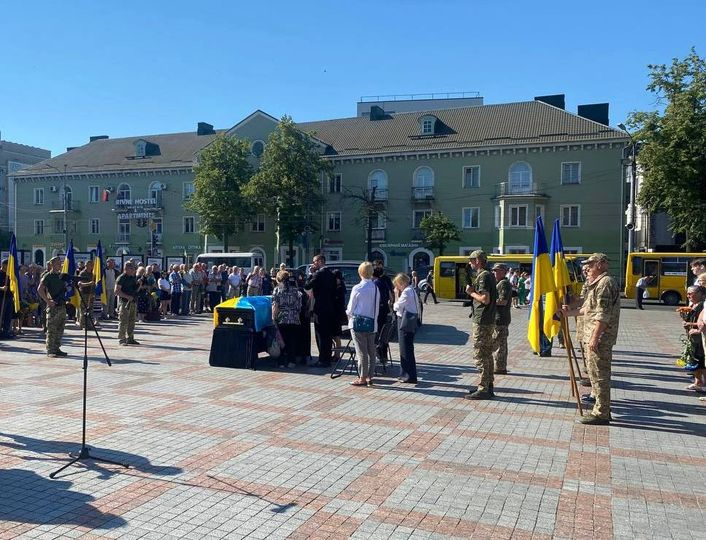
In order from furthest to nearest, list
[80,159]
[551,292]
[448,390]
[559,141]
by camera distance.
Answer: [80,159], [559,141], [448,390], [551,292]

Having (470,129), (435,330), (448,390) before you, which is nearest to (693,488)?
(448,390)

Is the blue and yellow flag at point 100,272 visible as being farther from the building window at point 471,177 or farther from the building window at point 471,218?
the building window at point 471,177

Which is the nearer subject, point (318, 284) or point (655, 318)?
point (318, 284)

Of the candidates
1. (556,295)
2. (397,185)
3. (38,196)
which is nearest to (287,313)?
(556,295)

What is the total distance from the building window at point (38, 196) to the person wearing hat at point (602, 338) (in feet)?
212

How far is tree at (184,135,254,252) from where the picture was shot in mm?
50125

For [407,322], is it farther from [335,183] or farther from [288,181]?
[335,183]

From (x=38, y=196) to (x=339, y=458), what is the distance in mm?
65033

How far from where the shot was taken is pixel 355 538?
13.8 feet

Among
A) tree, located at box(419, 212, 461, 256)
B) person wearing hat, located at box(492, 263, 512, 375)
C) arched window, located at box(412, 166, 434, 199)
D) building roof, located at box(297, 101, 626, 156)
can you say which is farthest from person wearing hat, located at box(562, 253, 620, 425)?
arched window, located at box(412, 166, 434, 199)

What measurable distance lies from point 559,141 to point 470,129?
755 centimetres

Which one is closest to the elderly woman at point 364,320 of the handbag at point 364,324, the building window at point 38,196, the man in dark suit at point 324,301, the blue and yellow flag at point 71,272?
the handbag at point 364,324

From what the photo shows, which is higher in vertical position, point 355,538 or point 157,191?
point 157,191

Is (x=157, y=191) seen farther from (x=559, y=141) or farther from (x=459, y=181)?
(x=559, y=141)
